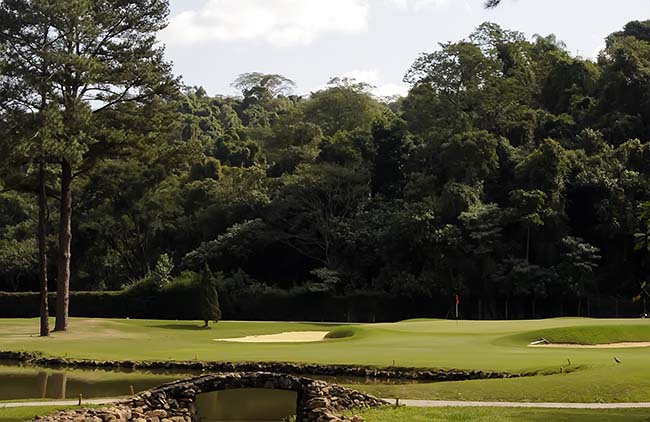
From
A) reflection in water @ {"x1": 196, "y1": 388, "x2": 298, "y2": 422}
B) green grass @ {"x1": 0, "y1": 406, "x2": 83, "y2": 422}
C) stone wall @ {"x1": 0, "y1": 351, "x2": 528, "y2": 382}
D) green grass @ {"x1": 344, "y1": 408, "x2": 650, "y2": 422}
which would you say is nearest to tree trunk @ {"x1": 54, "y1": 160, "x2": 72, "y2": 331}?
stone wall @ {"x1": 0, "y1": 351, "x2": 528, "y2": 382}

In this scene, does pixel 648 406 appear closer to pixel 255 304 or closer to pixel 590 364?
pixel 590 364

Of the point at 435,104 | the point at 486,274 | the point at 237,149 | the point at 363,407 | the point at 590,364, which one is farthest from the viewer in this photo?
the point at 237,149

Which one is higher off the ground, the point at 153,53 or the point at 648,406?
the point at 153,53

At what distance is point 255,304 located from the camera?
204ft

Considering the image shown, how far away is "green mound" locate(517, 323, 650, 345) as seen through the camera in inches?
1314

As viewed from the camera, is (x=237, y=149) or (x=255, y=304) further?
(x=237, y=149)

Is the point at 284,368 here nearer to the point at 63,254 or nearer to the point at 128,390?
the point at 128,390

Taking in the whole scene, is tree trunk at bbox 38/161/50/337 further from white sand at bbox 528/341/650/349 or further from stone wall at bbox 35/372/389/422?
stone wall at bbox 35/372/389/422

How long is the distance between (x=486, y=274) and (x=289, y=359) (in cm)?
3200

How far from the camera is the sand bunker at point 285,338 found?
40.2 metres

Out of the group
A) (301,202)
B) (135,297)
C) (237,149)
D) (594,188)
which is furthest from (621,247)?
(237,149)

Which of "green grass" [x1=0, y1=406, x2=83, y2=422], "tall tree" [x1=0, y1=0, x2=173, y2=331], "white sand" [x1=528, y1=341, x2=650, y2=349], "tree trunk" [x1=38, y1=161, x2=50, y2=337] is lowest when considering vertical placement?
"green grass" [x1=0, y1=406, x2=83, y2=422]

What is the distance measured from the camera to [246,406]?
844 inches

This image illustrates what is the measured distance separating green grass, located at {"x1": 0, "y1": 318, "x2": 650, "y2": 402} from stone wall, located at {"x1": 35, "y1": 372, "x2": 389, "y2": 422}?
3191 mm
